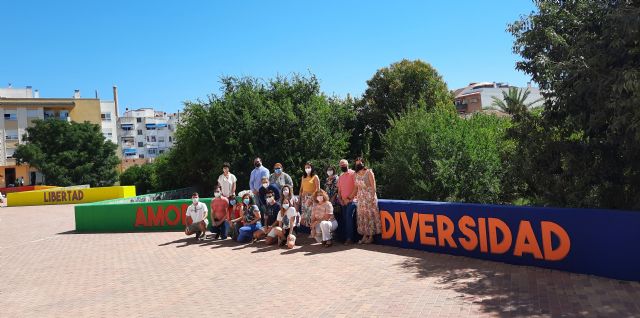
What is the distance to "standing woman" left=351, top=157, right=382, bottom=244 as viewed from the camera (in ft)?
37.8

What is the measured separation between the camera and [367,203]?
1159cm

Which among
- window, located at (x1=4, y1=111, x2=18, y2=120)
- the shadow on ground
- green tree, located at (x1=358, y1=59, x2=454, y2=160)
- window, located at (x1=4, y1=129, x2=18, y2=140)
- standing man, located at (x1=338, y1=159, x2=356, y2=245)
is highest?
window, located at (x1=4, y1=111, x2=18, y2=120)

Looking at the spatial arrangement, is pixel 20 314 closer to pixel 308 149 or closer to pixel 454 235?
pixel 454 235

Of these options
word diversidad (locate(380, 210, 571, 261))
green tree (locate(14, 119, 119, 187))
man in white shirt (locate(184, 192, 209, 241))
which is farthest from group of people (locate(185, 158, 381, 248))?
green tree (locate(14, 119, 119, 187))

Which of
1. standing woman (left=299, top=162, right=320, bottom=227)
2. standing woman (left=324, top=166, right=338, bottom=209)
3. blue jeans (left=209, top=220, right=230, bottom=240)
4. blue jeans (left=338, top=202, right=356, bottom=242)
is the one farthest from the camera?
blue jeans (left=209, top=220, right=230, bottom=240)

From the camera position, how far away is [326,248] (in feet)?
37.9

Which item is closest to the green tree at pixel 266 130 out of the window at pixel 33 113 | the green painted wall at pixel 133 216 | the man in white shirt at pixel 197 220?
the green painted wall at pixel 133 216

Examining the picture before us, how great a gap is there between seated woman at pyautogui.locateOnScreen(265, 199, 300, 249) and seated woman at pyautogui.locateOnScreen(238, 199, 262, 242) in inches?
26.7

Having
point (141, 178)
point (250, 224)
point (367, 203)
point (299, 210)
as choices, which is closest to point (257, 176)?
point (250, 224)

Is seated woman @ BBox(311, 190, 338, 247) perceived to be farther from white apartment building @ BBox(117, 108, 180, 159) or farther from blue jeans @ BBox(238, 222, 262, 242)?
white apartment building @ BBox(117, 108, 180, 159)

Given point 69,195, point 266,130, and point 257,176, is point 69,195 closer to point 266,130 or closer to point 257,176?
point 266,130

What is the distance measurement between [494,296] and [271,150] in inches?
835

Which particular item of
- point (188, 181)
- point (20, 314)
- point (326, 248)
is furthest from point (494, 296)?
point (188, 181)

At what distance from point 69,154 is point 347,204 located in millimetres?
48884
